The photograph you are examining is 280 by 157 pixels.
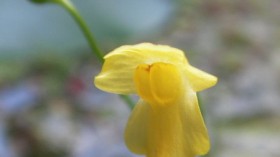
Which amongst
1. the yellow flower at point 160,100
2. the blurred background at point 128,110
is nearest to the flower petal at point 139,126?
the yellow flower at point 160,100

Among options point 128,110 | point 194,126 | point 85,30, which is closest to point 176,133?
point 194,126

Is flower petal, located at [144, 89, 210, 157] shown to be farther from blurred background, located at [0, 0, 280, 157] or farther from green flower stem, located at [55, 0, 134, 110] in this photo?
blurred background, located at [0, 0, 280, 157]

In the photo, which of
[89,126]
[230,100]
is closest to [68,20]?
[89,126]

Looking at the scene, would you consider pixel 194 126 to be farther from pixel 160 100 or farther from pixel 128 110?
pixel 128 110

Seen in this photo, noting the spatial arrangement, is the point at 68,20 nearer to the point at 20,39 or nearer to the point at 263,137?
the point at 20,39

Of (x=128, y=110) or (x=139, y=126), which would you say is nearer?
(x=139, y=126)

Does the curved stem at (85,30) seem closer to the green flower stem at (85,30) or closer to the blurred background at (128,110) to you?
the green flower stem at (85,30)

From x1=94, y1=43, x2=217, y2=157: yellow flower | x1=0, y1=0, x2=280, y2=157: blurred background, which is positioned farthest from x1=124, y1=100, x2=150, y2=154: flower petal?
x1=0, y1=0, x2=280, y2=157: blurred background

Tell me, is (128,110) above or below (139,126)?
below
